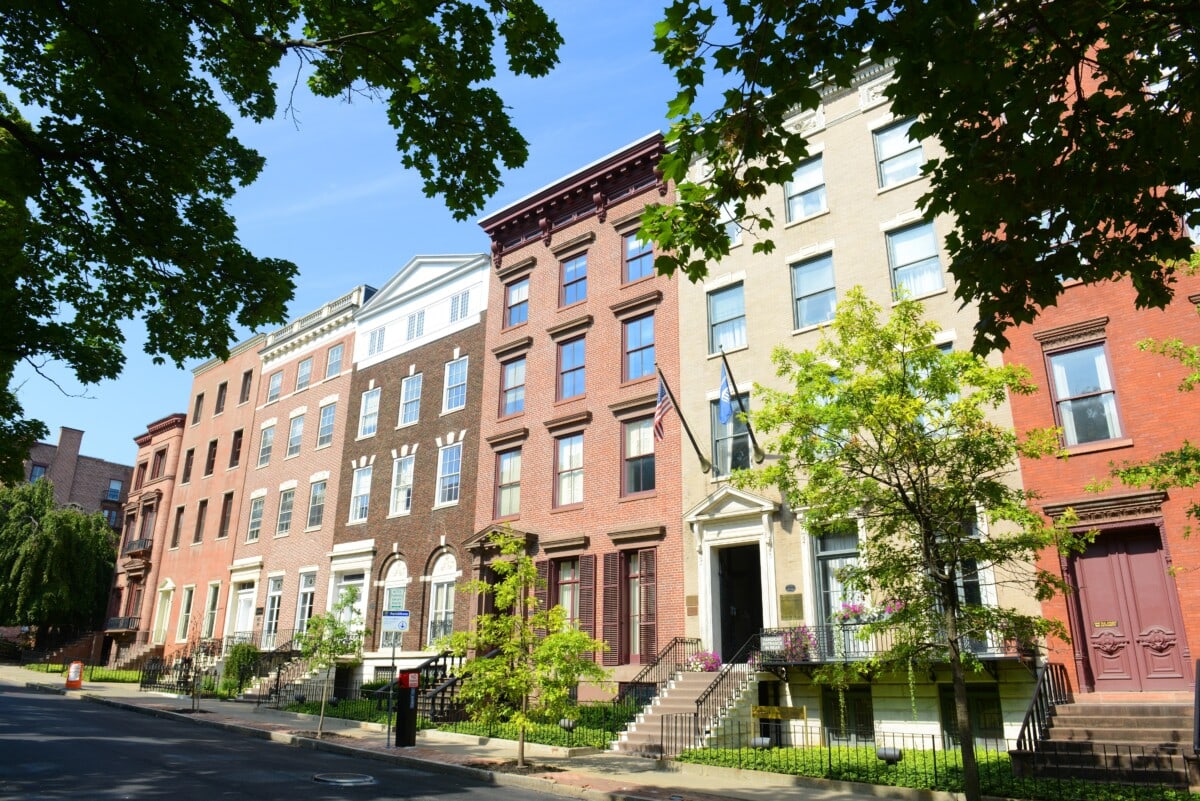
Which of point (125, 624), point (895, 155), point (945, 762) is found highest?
point (895, 155)

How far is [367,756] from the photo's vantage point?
17.0 metres

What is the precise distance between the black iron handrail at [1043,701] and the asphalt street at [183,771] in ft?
24.9

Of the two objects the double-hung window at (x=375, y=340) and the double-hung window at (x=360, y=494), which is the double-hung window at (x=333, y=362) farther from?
the double-hung window at (x=360, y=494)

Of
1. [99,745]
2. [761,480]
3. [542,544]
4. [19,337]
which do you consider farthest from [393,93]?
[542,544]

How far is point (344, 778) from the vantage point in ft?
44.1

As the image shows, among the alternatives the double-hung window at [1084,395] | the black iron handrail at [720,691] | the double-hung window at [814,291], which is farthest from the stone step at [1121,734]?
the double-hung window at [814,291]

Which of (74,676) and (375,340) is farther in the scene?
(375,340)

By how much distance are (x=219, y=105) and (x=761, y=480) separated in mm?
9008

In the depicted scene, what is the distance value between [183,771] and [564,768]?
624 centimetres

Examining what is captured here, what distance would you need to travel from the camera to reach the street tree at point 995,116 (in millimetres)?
6270

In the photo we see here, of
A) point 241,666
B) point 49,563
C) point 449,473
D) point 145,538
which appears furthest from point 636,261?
point 49,563

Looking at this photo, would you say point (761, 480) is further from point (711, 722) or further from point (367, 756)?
point (367, 756)

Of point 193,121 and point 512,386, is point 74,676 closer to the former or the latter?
point 512,386

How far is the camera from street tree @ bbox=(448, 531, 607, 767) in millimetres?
15555
